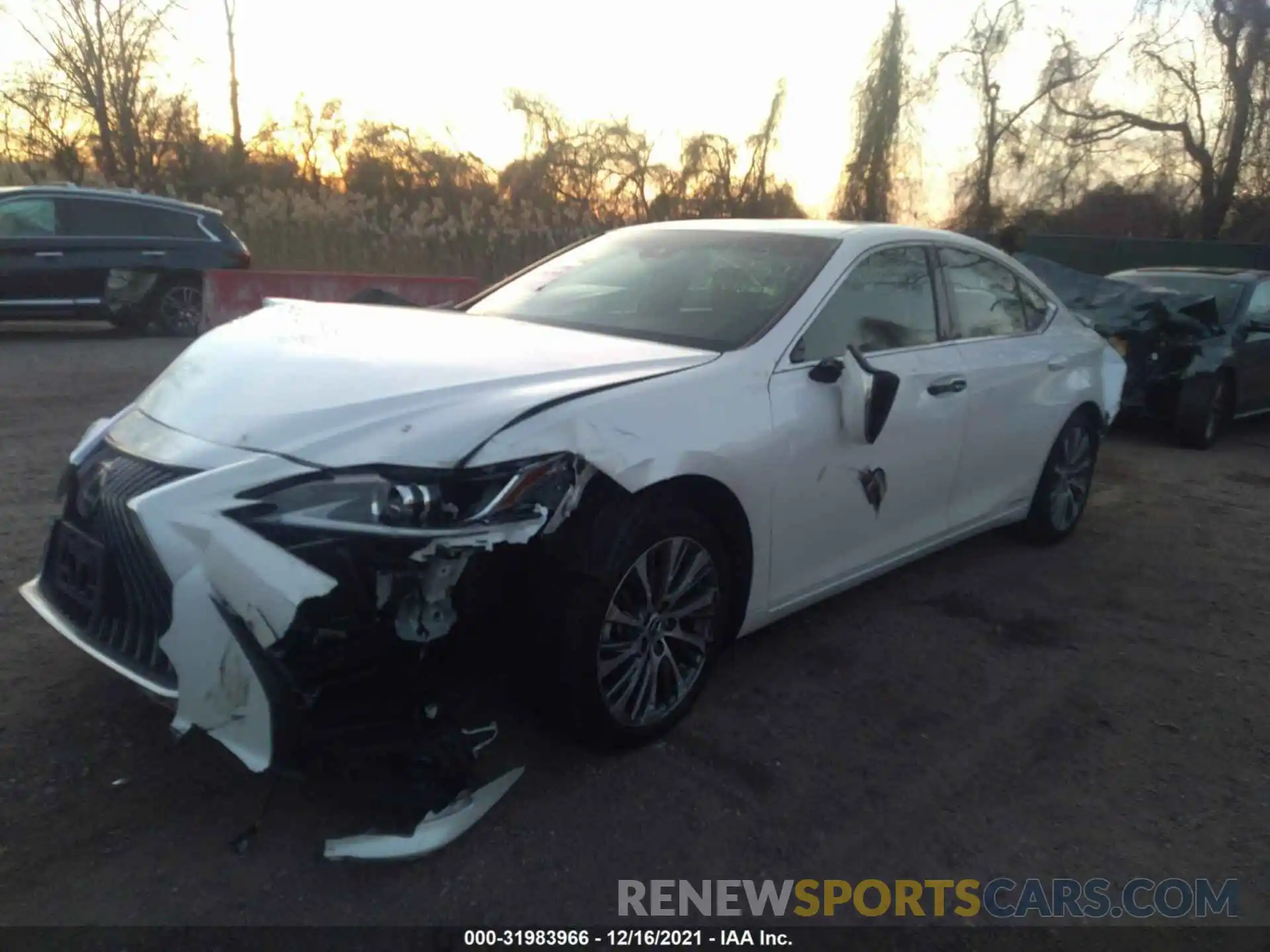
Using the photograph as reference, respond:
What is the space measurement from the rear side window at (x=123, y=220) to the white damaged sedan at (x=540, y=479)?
904 cm

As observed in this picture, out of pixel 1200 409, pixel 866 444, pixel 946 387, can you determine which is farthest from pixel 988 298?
pixel 1200 409

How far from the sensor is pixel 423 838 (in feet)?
8.23

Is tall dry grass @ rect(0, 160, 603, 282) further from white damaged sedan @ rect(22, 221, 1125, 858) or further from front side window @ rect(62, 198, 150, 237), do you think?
white damaged sedan @ rect(22, 221, 1125, 858)

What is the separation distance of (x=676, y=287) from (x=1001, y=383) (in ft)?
5.43

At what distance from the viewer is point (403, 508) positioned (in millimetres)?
2434

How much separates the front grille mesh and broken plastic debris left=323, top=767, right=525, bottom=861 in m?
0.59

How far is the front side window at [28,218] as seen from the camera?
35.3ft

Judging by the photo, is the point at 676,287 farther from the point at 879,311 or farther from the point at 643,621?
the point at 643,621

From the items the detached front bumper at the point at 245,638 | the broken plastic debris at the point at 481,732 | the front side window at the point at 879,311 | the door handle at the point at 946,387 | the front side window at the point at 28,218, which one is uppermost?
the front side window at the point at 28,218

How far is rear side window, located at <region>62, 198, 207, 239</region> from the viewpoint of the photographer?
11266 millimetres

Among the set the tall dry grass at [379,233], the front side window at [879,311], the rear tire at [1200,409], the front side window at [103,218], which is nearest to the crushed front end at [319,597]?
the front side window at [879,311]

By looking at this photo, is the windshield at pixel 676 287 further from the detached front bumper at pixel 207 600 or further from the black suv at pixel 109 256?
the black suv at pixel 109 256

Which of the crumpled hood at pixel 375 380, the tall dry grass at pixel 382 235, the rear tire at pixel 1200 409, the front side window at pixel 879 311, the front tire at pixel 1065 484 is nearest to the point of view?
the crumpled hood at pixel 375 380

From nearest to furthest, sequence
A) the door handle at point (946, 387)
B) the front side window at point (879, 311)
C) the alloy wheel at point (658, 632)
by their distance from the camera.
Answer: the alloy wheel at point (658, 632) < the front side window at point (879, 311) < the door handle at point (946, 387)
